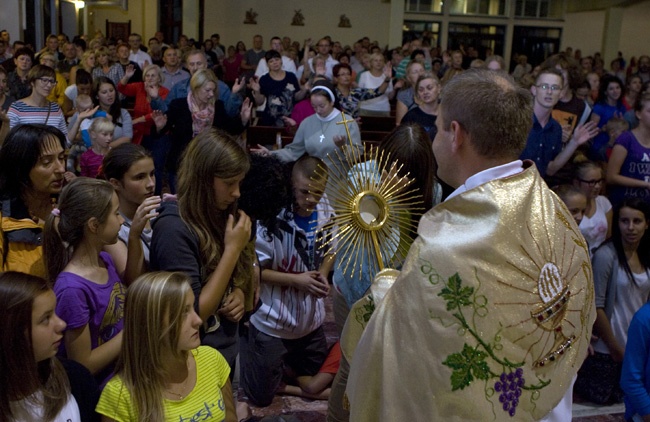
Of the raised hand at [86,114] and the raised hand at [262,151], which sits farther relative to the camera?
the raised hand at [86,114]

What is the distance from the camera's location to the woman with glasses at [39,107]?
18.5 ft

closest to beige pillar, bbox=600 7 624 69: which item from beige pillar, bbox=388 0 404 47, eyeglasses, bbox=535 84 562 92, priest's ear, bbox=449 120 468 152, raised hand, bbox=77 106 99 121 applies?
beige pillar, bbox=388 0 404 47

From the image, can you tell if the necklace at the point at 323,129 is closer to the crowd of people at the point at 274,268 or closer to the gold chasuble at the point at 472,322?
the crowd of people at the point at 274,268

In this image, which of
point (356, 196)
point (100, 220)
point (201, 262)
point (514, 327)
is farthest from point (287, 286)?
point (514, 327)

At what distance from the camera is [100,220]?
2.50m

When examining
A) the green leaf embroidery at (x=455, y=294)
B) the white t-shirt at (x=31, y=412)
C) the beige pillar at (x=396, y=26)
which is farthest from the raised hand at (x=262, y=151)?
the beige pillar at (x=396, y=26)

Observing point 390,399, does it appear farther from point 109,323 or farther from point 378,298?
point 109,323

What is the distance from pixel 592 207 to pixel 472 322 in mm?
3460

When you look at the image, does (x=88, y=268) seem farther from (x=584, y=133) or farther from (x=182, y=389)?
(x=584, y=133)

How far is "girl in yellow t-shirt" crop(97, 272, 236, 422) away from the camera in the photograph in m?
2.25

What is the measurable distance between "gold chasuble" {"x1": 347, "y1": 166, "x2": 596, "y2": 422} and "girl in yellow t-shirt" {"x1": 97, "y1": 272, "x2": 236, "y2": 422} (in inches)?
28.8

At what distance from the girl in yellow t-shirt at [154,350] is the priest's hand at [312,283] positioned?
1210 millimetres

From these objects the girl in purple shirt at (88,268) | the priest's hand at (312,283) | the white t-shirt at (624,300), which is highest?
the girl in purple shirt at (88,268)

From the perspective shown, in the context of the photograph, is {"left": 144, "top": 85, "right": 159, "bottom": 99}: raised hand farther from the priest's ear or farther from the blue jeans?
the priest's ear
